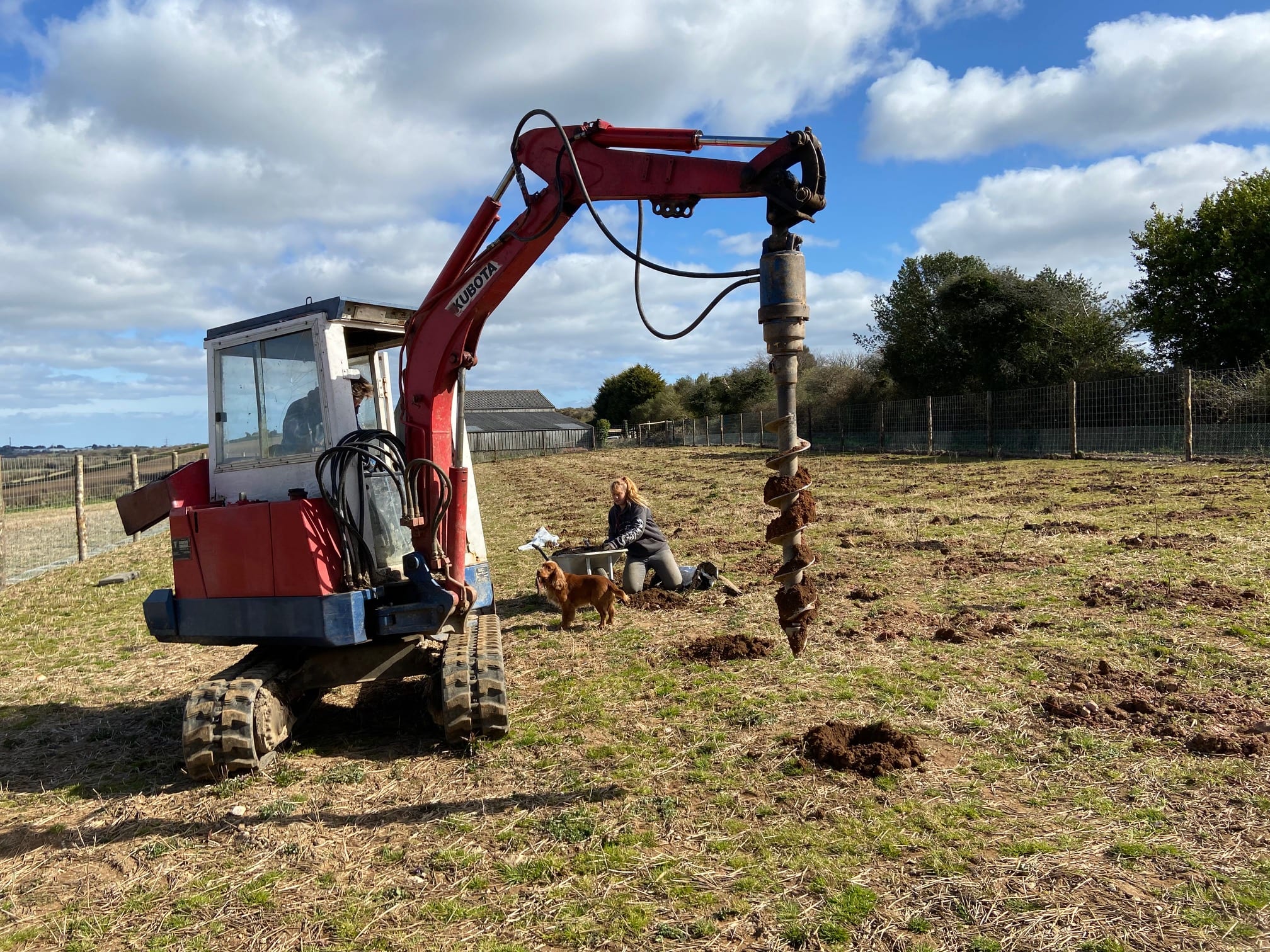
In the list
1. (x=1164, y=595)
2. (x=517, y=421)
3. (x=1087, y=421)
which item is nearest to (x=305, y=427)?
(x=1164, y=595)

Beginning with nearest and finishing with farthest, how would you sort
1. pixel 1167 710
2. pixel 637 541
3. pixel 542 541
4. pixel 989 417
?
pixel 1167 710 → pixel 637 541 → pixel 542 541 → pixel 989 417

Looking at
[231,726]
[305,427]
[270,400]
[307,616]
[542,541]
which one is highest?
[270,400]

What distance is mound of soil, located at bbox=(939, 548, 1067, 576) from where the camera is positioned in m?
9.45

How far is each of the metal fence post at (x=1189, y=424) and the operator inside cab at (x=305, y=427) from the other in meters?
19.3

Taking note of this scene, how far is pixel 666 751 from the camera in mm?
5238

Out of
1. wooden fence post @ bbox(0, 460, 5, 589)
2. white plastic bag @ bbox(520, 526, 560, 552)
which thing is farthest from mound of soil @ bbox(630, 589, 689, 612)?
wooden fence post @ bbox(0, 460, 5, 589)

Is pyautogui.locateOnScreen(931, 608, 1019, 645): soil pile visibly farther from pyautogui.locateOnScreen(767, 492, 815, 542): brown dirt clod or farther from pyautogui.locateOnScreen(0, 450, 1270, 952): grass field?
pyautogui.locateOnScreen(767, 492, 815, 542): brown dirt clod

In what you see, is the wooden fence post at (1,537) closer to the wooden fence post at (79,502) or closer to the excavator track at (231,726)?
the wooden fence post at (79,502)

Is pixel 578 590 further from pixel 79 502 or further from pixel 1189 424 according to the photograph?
pixel 1189 424

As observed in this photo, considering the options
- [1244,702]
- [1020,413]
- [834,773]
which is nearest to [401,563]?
[834,773]

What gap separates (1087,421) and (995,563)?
15.2 meters

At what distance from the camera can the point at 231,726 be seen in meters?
5.09

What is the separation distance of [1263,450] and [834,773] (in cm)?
1817

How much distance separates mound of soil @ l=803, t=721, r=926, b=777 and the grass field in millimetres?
80
